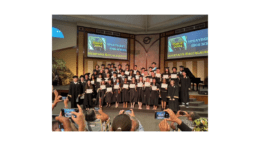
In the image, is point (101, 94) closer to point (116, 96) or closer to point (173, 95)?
point (116, 96)

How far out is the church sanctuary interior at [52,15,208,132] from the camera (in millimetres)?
5406

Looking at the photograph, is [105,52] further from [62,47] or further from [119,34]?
[62,47]

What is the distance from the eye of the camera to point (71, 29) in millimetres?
8859

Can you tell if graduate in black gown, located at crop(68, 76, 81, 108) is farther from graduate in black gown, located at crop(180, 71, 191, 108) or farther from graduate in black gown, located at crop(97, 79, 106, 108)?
graduate in black gown, located at crop(180, 71, 191, 108)

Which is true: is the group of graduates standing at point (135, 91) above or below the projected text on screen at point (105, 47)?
below

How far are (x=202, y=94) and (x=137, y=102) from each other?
2741 millimetres

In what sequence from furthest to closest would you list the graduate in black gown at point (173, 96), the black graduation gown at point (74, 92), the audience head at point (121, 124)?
the black graduation gown at point (74, 92) → the graduate in black gown at point (173, 96) → the audience head at point (121, 124)

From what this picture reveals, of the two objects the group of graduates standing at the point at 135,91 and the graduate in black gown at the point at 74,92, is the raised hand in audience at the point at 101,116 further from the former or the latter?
the graduate in black gown at the point at 74,92

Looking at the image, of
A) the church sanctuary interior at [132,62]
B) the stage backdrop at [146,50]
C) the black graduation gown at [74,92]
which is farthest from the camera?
the stage backdrop at [146,50]

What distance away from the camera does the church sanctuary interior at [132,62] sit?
5406 mm

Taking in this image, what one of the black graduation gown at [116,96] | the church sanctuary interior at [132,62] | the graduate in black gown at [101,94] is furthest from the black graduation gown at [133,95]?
the graduate in black gown at [101,94]

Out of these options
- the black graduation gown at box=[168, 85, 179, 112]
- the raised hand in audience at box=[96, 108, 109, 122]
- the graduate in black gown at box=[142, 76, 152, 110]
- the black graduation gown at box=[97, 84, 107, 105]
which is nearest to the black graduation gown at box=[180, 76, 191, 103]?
the black graduation gown at box=[168, 85, 179, 112]

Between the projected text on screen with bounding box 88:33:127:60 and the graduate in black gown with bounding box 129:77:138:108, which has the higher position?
the projected text on screen with bounding box 88:33:127:60

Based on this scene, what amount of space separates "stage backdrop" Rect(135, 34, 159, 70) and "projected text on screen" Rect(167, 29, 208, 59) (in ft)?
3.48
